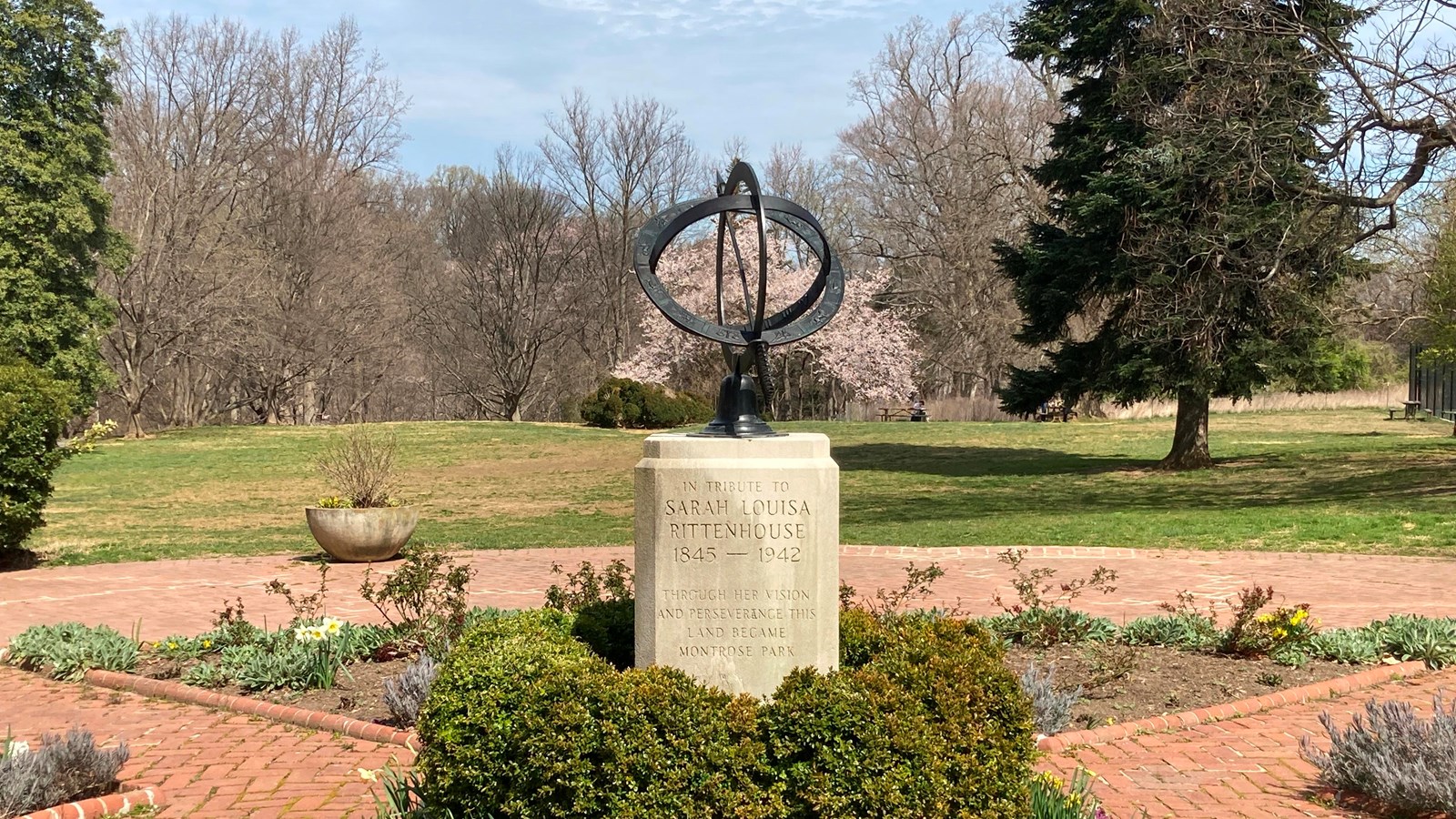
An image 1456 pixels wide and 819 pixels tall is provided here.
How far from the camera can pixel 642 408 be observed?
3322 centimetres

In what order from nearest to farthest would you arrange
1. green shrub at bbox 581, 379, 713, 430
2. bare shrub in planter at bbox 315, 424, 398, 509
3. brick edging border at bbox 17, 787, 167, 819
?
1. brick edging border at bbox 17, 787, 167, 819
2. bare shrub in planter at bbox 315, 424, 398, 509
3. green shrub at bbox 581, 379, 713, 430

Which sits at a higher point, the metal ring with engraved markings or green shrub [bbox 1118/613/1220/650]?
the metal ring with engraved markings

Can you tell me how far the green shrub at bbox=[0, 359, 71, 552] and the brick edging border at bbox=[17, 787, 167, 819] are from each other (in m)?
8.04

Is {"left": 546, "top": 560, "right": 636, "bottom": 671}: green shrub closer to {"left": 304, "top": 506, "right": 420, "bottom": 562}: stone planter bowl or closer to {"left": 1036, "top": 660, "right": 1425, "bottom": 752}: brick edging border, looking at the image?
{"left": 1036, "top": 660, "right": 1425, "bottom": 752}: brick edging border

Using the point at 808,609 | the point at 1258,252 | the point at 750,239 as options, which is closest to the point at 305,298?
the point at 750,239

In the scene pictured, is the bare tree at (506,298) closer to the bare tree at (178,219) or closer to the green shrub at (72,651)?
the bare tree at (178,219)

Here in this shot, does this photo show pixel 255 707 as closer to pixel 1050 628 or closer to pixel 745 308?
pixel 745 308

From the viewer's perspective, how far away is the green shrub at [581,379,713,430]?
3294 centimetres

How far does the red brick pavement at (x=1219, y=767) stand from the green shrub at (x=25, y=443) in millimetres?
10788

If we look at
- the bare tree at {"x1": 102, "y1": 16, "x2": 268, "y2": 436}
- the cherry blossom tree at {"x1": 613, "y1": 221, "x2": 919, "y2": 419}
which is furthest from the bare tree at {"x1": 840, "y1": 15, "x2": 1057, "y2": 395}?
the bare tree at {"x1": 102, "y1": 16, "x2": 268, "y2": 436}

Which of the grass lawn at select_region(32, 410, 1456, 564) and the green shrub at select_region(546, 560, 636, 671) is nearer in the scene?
the green shrub at select_region(546, 560, 636, 671)

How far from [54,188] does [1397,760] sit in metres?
29.2

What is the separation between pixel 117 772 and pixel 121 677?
2016 mm

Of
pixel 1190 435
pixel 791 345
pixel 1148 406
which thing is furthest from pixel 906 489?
pixel 1148 406
